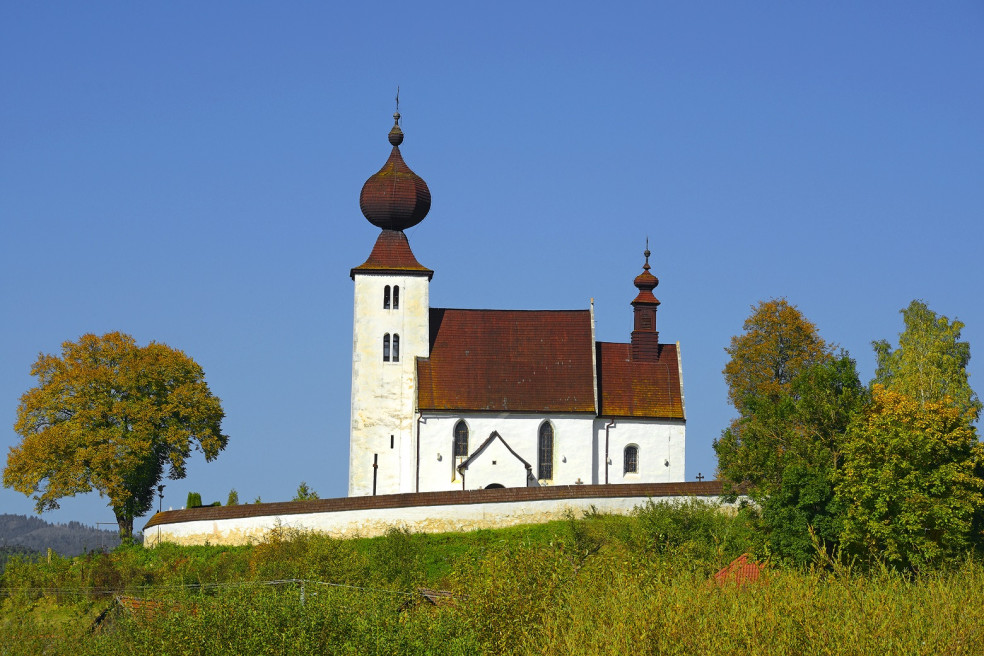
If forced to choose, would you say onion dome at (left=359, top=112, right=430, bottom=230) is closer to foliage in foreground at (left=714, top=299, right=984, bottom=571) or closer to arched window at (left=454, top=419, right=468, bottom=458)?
arched window at (left=454, top=419, right=468, bottom=458)

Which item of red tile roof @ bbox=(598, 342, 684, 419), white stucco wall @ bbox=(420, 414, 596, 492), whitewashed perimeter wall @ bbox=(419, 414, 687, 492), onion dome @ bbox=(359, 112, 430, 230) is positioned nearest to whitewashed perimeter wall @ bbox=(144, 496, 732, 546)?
whitewashed perimeter wall @ bbox=(419, 414, 687, 492)

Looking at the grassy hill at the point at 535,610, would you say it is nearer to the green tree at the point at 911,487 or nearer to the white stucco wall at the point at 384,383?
the green tree at the point at 911,487

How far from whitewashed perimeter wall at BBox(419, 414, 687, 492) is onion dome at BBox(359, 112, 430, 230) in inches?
316

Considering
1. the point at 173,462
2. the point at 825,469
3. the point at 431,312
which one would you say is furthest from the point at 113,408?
the point at 825,469

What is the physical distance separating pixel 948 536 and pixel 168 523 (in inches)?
979

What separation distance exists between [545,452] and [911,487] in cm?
1963

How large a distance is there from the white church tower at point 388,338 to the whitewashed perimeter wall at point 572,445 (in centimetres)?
100

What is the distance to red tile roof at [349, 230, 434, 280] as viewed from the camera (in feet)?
174

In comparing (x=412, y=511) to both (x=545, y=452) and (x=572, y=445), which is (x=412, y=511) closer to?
(x=545, y=452)

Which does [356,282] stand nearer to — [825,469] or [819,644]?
[825,469]

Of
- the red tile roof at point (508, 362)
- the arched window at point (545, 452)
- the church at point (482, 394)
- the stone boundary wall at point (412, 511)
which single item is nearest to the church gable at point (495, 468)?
the church at point (482, 394)

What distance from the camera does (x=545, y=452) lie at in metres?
52.0

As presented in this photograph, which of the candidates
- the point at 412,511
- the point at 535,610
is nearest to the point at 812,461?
the point at 412,511

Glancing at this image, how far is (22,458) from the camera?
1961 inches
